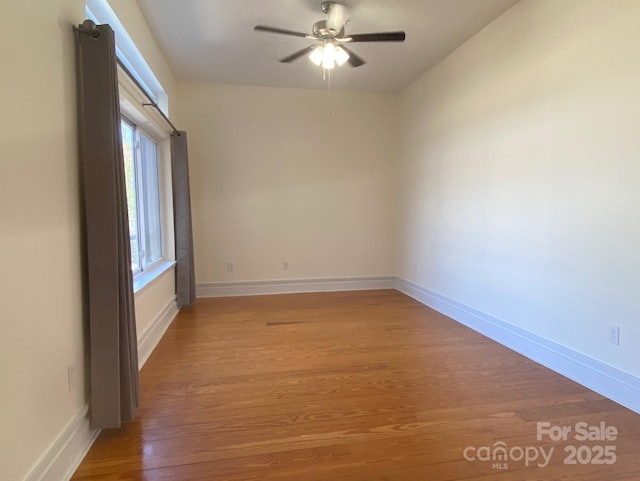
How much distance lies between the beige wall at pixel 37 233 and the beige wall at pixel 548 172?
9.88 feet

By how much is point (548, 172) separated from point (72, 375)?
3236 millimetres

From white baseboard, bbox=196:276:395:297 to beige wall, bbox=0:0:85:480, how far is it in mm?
3088

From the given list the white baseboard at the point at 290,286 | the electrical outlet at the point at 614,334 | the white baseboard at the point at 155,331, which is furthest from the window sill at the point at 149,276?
the electrical outlet at the point at 614,334

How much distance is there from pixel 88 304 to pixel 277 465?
123 cm

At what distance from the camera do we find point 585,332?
2.47m

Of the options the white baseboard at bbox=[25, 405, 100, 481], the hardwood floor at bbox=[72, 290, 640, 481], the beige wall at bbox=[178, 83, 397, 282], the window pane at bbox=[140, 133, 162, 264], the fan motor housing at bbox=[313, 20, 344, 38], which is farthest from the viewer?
the beige wall at bbox=[178, 83, 397, 282]

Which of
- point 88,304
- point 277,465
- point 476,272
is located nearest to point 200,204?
point 88,304

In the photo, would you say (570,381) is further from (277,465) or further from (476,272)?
(277,465)

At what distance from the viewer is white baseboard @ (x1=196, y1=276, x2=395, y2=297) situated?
16.1 feet

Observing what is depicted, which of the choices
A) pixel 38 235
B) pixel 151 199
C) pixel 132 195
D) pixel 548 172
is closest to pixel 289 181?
pixel 151 199

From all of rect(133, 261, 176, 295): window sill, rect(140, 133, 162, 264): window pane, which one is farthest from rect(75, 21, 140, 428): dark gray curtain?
rect(140, 133, 162, 264): window pane

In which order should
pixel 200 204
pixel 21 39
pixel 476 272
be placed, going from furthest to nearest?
pixel 200 204, pixel 476 272, pixel 21 39

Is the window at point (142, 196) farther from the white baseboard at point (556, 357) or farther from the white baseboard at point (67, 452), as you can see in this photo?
the white baseboard at point (556, 357)

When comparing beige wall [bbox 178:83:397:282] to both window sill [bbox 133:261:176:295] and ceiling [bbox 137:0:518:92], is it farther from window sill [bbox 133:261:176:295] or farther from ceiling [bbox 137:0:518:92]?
window sill [bbox 133:261:176:295]
